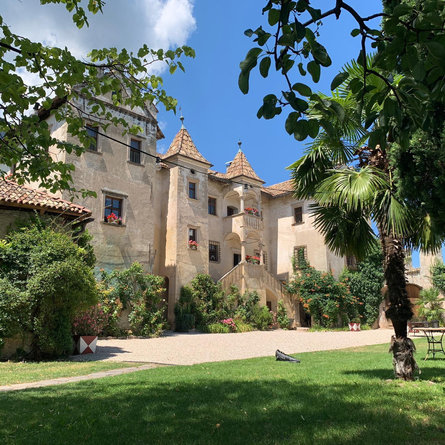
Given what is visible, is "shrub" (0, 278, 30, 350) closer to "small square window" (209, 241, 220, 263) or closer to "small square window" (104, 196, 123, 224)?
"small square window" (104, 196, 123, 224)

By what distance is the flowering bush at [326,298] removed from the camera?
26219 millimetres

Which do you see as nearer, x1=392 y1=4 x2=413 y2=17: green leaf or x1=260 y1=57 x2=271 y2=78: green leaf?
x1=392 y1=4 x2=413 y2=17: green leaf

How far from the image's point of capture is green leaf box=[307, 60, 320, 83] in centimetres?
229

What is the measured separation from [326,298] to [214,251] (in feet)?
27.4

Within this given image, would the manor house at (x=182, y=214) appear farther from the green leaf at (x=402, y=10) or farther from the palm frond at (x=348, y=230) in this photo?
the green leaf at (x=402, y=10)

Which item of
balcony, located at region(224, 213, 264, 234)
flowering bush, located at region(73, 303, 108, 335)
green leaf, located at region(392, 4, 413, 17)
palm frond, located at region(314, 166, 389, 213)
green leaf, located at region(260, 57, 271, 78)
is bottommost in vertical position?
flowering bush, located at region(73, 303, 108, 335)

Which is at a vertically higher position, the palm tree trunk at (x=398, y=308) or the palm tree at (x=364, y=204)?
the palm tree at (x=364, y=204)

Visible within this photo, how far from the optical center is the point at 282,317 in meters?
26.7

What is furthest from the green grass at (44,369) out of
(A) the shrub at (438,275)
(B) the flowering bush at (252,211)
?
(A) the shrub at (438,275)

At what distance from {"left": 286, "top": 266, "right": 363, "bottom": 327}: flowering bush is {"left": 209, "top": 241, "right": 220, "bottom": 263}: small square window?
5.70 m

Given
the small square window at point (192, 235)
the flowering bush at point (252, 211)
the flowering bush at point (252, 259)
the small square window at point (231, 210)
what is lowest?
the flowering bush at point (252, 259)

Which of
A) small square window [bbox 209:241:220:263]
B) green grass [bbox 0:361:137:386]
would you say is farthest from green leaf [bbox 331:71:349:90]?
small square window [bbox 209:241:220:263]

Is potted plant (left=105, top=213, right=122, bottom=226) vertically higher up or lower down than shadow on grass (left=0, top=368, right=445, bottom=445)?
higher up

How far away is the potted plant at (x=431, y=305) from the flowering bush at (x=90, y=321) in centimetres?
2097
